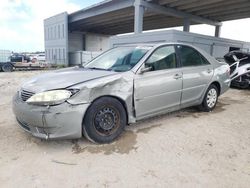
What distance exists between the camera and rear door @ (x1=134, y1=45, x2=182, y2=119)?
339 cm

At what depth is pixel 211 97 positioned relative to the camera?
4797 millimetres

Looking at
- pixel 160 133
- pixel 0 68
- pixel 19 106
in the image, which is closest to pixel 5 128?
pixel 19 106

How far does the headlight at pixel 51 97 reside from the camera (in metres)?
2.72

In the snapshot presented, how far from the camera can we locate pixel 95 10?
18.0 metres

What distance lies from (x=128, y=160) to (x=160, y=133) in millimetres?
1030

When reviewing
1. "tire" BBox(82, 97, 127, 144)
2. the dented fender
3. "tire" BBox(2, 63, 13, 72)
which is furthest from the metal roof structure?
"tire" BBox(82, 97, 127, 144)

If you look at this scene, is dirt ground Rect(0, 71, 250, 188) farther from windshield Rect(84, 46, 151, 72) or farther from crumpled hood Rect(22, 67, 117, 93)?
windshield Rect(84, 46, 151, 72)

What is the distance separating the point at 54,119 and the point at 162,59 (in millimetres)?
2082

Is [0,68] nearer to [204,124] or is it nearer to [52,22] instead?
[52,22]

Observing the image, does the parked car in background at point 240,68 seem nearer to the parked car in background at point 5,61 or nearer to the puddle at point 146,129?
the puddle at point 146,129

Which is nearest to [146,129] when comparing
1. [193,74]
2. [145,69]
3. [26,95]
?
[145,69]

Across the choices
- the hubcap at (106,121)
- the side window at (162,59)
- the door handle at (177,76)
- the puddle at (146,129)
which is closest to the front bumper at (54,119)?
the hubcap at (106,121)

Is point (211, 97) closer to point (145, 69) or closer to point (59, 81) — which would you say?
point (145, 69)

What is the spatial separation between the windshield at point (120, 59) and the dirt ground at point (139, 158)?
111 cm
